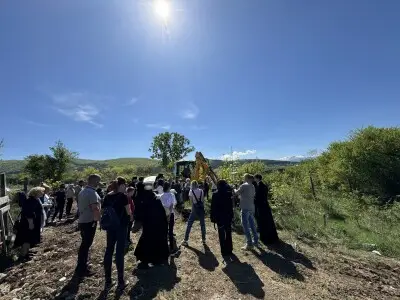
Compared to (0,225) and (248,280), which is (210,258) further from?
(0,225)

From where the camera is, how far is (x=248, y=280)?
6.73 meters

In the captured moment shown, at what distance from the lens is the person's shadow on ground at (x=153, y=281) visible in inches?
233

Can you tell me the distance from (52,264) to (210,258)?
4093mm

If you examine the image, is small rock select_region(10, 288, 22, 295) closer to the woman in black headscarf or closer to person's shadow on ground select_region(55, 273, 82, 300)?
person's shadow on ground select_region(55, 273, 82, 300)

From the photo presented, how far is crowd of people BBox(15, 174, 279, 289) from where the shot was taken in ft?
19.9

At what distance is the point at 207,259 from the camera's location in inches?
319

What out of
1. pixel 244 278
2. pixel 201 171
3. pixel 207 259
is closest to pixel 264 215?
pixel 207 259

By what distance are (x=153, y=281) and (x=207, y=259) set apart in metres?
2.00

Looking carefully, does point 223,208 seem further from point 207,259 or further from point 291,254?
point 291,254

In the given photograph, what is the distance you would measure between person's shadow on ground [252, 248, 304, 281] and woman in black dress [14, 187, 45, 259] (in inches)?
251

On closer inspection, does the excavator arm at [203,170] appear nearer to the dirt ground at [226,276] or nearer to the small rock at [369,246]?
the dirt ground at [226,276]

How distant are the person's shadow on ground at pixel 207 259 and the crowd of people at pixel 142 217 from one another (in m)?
0.34

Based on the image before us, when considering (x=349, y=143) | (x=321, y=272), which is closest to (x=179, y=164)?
(x=349, y=143)

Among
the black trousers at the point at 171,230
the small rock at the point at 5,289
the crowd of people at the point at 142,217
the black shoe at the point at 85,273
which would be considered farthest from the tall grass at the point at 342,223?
the small rock at the point at 5,289
